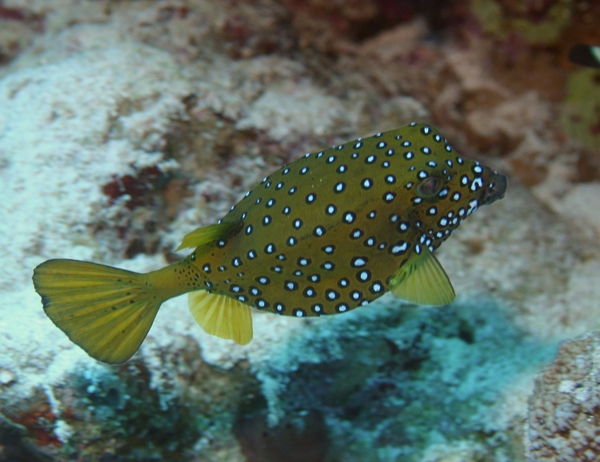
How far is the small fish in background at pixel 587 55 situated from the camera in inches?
179

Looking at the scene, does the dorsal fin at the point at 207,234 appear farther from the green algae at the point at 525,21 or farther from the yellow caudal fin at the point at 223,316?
the green algae at the point at 525,21

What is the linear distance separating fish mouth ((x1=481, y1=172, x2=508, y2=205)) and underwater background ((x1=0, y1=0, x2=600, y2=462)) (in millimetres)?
1068

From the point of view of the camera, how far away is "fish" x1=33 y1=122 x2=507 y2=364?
2.45 meters

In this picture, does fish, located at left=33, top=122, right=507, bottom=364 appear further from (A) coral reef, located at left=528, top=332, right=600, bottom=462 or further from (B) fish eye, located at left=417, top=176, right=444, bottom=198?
(A) coral reef, located at left=528, top=332, right=600, bottom=462

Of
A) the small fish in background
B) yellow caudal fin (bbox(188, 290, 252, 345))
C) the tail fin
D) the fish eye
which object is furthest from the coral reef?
the small fish in background

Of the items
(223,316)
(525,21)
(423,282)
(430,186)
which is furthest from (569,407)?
(525,21)

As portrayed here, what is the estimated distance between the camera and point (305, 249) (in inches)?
97.3

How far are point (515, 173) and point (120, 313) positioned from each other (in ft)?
16.5

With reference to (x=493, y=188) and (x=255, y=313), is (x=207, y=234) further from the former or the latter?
(x=493, y=188)

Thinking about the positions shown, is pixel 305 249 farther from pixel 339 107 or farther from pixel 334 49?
pixel 334 49

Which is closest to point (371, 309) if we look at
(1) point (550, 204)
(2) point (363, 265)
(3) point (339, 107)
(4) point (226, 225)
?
(2) point (363, 265)

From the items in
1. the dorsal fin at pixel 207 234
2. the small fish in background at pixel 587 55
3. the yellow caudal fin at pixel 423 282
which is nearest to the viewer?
the dorsal fin at pixel 207 234

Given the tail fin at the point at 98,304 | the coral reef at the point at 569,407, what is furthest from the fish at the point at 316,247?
the coral reef at the point at 569,407

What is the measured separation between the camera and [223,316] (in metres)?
2.79
